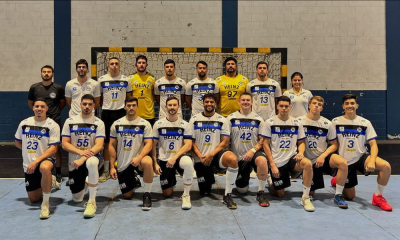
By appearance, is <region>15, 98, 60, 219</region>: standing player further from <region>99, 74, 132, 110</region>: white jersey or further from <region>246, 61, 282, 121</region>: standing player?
<region>246, 61, 282, 121</region>: standing player

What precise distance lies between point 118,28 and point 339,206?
8.22 meters

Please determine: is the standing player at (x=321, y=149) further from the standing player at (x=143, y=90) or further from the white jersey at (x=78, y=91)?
the white jersey at (x=78, y=91)

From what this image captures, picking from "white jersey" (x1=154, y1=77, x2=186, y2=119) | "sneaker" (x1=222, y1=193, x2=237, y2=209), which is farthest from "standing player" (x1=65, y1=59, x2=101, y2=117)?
"sneaker" (x1=222, y1=193, x2=237, y2=209)

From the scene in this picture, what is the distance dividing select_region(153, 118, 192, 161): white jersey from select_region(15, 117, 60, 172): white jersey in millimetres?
1466

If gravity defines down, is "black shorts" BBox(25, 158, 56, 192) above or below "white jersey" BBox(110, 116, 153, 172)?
below

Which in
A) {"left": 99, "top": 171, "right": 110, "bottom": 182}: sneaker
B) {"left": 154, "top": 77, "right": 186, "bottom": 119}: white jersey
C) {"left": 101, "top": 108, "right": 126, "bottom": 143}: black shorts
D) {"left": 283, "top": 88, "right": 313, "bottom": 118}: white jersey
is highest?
{"left": 154, "top": 77, "right": 186, "bottom": 119}: white jersey

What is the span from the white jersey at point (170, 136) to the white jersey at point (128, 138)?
6.7 inches

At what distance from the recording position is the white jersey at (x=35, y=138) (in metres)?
4.41

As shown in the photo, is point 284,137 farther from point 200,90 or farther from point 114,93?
point 114,93

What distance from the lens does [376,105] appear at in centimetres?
1029

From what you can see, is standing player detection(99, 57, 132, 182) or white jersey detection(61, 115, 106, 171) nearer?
white jersey detection(61, 115, 106, 171)

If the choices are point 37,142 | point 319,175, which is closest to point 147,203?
point 37,142

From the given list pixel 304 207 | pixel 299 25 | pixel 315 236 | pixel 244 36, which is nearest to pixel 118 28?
pixel 244 36

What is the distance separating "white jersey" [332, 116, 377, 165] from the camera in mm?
4684
